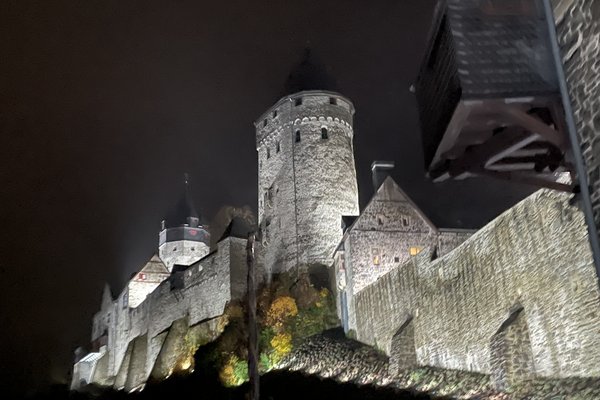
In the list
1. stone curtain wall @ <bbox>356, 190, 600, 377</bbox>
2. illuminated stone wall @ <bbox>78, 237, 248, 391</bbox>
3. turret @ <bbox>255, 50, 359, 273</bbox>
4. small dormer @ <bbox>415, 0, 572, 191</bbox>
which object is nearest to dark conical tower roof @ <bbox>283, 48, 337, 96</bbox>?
turret @ <bbox>255, 50, 359, 273</bbox>

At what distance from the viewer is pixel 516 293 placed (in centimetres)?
1503

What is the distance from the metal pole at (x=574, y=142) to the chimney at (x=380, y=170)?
2783 centimetres

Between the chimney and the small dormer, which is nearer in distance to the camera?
the small dormer

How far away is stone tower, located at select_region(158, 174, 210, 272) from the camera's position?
6281 cm

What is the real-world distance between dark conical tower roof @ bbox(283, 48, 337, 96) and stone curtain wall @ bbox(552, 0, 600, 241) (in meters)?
36.9

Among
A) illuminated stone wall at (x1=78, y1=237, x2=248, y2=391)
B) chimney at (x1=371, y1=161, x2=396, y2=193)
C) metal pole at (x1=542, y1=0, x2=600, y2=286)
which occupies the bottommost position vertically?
metal pole at (x1=542, y1=0, x2=600, y2=286)

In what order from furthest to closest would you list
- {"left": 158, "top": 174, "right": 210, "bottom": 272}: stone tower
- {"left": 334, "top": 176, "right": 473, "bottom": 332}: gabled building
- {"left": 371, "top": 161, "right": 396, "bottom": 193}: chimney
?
{"left": 158, "top": 174, "right": 210, "bottom": 272}: stone tower
{"left": 371, "top": 161, "right": 396, "bottom": 193}: chimney
{"left": 334, "top": 176, "right": 473, "bottom": 332}: gabled building

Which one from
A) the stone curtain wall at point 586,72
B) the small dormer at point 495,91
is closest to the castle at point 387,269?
the stone curtain wall at point 586,72

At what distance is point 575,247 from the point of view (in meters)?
12.8

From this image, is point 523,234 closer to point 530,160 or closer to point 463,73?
point 530,160

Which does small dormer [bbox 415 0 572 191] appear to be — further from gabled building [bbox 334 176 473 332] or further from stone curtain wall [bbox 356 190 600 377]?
gabled building [bbox 334 176 473 332]

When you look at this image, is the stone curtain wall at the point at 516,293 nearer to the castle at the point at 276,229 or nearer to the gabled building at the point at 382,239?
the gabled building at the point at 382,239

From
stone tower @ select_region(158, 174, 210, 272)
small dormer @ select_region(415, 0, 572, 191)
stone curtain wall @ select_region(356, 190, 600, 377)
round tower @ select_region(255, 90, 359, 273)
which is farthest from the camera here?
stone tower @ select_region(158, 174, 210, 272)

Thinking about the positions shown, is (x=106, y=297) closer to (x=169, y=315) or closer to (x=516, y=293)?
(x=169, y=315)
